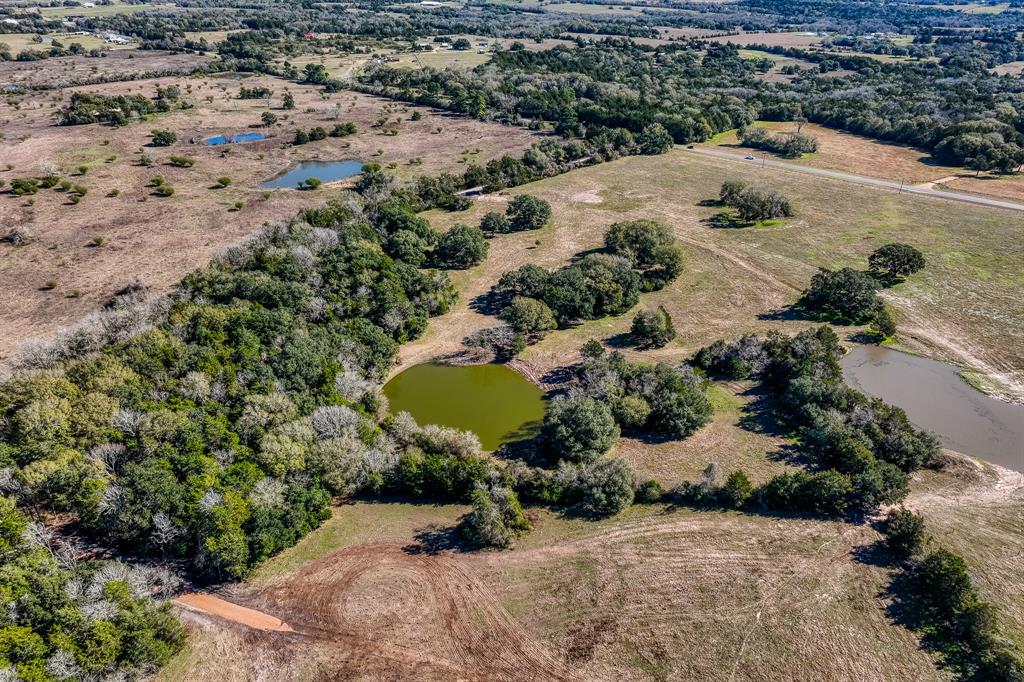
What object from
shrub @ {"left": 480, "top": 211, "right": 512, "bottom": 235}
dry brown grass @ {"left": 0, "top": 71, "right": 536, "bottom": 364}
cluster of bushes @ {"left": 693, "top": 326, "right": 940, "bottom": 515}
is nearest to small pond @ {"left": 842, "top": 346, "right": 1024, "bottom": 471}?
cluster of bushes @ {"left": 693, "top": 326, "right": 940, "bottom": 515}

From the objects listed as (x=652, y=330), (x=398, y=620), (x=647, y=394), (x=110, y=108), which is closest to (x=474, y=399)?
(x=647, y=394)

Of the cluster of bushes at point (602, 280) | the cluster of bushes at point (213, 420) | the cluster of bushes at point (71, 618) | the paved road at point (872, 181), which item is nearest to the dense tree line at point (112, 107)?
the cluster of bushes at point (213, 420)

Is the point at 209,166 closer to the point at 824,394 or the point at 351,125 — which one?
the point at 351,125

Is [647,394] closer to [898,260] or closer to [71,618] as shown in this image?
[71,618]

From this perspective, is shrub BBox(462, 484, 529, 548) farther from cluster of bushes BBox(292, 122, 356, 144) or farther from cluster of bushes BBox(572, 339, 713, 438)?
cluster of bushes BBox(292, 122, 356, 144)

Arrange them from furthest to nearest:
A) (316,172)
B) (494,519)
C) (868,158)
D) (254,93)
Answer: (254,93) < (868,158) < (316,172) < (494,519)

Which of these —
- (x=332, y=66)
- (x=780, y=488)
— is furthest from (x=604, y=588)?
(x=332, y=66)
